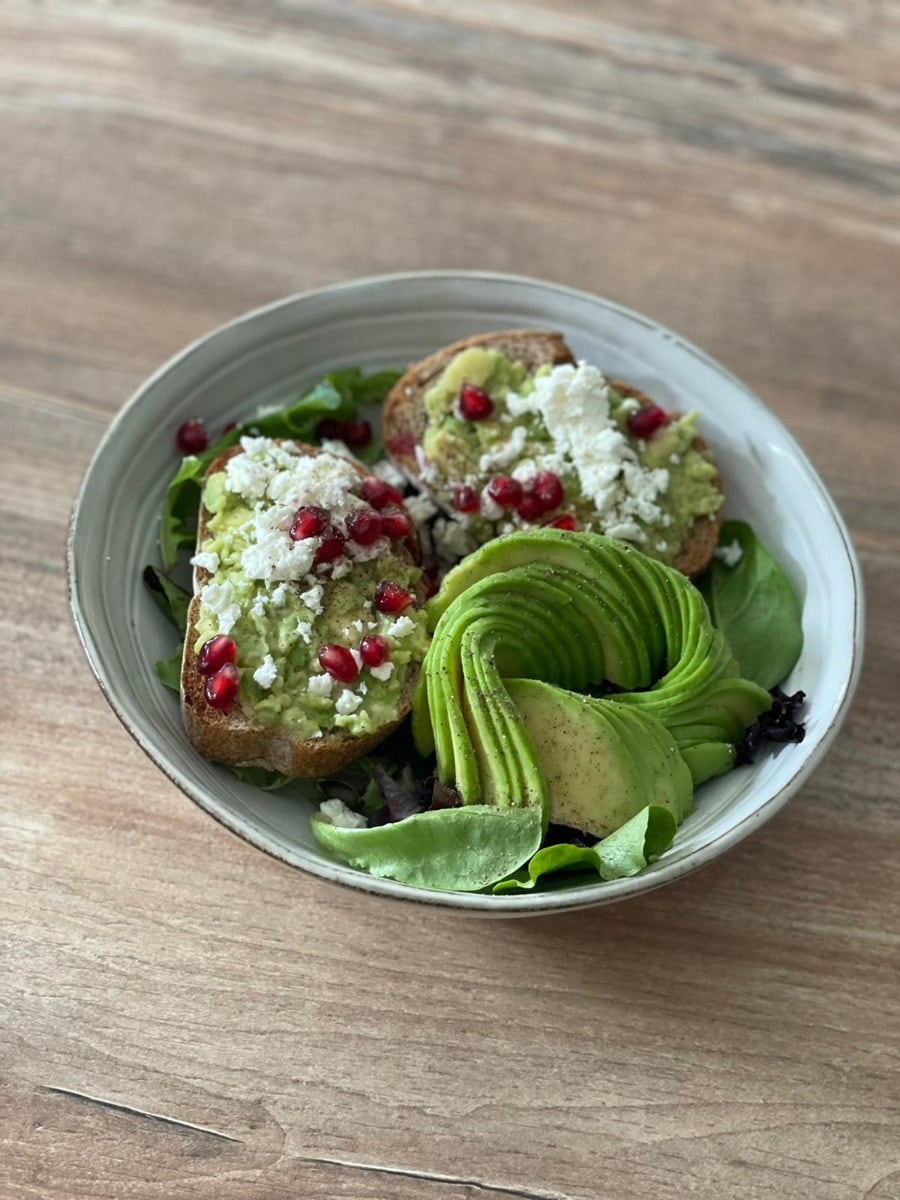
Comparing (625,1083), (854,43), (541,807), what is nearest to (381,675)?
(541,807)

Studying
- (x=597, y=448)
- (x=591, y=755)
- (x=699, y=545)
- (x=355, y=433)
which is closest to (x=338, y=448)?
(x=355, y=433)

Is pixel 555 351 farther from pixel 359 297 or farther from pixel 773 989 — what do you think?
pixel 773 989

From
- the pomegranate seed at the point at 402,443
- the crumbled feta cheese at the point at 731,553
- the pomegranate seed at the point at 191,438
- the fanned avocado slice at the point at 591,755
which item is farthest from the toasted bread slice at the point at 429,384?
the fanned avocado slice at the point at 591,755

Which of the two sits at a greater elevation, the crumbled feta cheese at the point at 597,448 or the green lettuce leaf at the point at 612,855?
the crumbled feta cheese at the point at 597,448

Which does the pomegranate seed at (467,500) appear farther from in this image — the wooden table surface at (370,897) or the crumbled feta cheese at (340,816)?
the wooden table surface at (370,897)

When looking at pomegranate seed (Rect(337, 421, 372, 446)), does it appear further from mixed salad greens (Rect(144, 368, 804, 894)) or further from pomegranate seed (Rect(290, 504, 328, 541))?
pomegranate seed (Rect(290, 504, 328, 541))

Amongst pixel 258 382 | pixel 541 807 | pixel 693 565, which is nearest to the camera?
pixel 541 807

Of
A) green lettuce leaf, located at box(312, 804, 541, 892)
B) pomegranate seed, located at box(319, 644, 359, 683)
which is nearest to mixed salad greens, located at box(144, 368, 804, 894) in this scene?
green lettuce leaf, located at box(312, 804, 541, 892)
